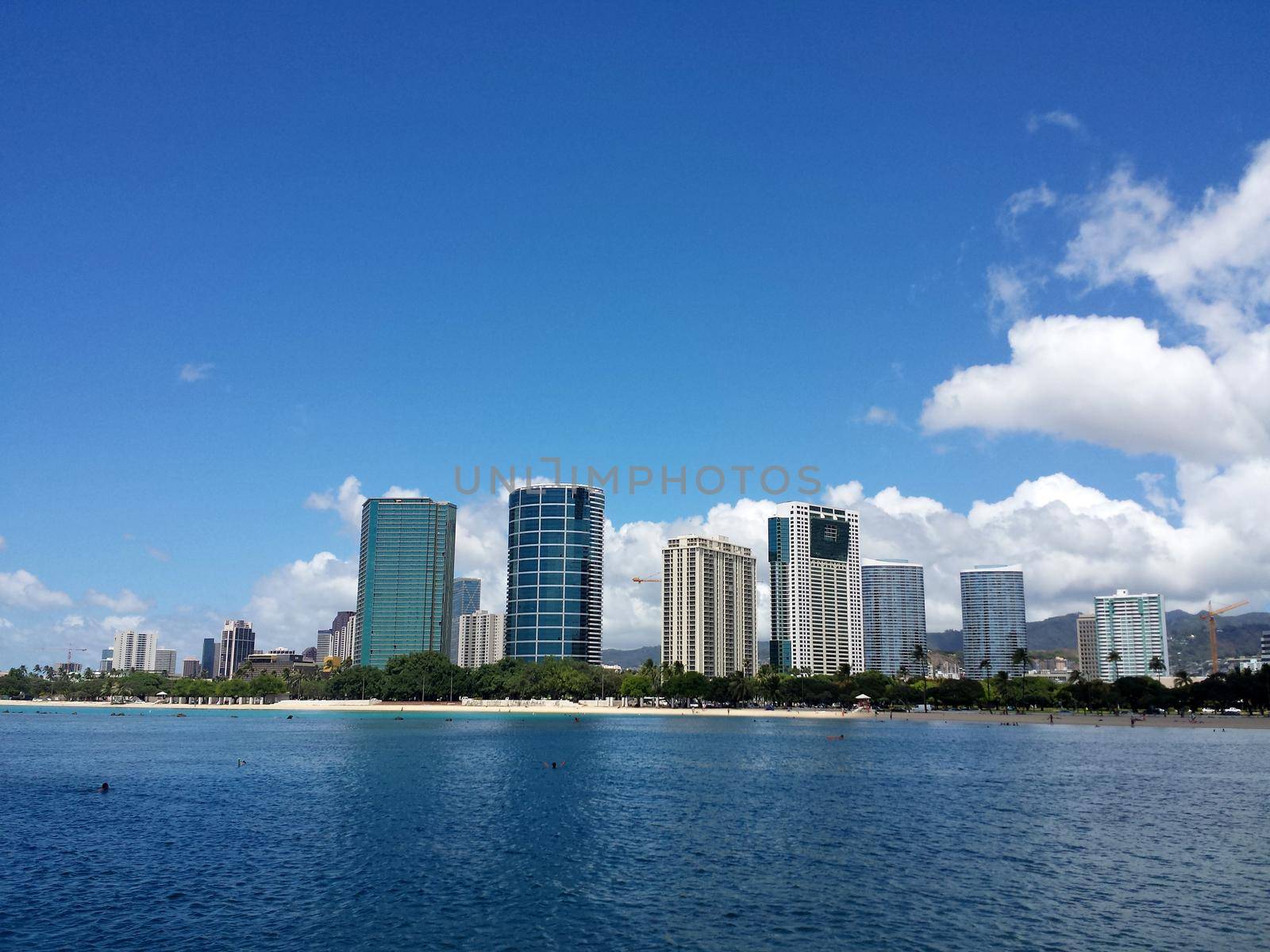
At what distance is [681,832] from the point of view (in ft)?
183

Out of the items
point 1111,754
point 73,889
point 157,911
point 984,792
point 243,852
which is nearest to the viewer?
point 157,911

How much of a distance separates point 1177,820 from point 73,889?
2507 inches

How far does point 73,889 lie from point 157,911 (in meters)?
7.06

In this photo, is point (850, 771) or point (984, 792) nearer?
point (984, 792)

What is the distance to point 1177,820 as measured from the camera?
6041 cm

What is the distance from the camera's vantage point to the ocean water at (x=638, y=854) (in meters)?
34.9

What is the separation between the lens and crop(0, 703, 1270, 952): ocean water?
34.9 m

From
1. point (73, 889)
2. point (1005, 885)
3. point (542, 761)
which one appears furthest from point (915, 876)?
point (542, 761)

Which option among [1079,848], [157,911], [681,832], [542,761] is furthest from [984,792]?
[157,911]

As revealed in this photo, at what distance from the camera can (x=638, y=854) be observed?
1932 inches

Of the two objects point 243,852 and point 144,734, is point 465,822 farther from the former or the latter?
point 144,734

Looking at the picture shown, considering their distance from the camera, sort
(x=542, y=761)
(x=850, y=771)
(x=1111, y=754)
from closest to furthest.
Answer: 1. (x=850, y=771)
2. (x=542, y=761)
3. (x=1111, y=754)

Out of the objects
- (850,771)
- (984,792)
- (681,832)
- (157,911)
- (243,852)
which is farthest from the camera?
(850,771)

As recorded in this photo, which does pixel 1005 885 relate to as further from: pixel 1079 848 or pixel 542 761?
pixel 542 761
